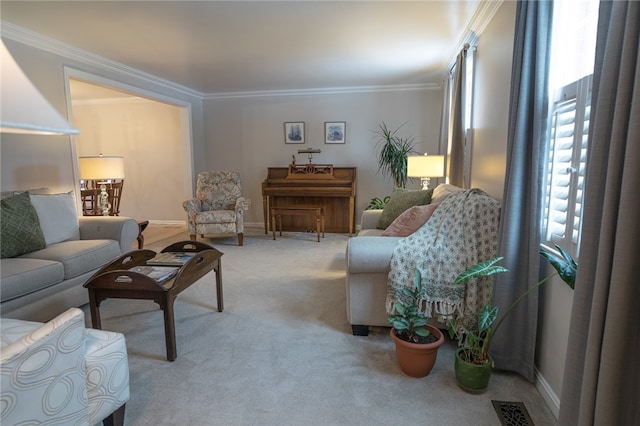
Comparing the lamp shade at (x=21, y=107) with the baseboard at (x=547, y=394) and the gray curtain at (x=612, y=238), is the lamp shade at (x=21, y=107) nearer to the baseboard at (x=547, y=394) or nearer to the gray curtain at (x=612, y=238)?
the gray curtain at (x=612, y=238)

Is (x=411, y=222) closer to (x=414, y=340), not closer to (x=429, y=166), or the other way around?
(x=414, y=340)

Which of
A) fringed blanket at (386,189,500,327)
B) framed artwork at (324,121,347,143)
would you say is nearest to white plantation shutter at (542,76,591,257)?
fringed blanket at (386,189,500,327)

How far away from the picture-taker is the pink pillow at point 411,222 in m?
2.46

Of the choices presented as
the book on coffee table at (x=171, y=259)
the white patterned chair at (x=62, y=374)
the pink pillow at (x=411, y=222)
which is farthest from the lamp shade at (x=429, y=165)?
the white patterned chair at (x=62, y=374)

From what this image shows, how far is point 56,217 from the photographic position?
303cm

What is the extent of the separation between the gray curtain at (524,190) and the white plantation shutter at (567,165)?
58 mm

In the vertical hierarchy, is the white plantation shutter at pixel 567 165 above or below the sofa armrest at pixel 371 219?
above

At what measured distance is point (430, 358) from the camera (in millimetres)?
1864

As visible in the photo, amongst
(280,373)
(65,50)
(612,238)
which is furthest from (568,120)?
(65,50)

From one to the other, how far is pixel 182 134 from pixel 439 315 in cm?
512

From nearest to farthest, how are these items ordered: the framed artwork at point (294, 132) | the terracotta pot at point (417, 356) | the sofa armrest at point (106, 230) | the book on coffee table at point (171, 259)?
the terracotta pot at point (417, 356)
the book on coffee table at point (171, 259)
the sofa armrest at point (106, 230)
the framed artwork at point (294, 132)

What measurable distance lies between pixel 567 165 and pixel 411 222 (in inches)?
41.9

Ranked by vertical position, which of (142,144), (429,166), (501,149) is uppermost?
(142,144)

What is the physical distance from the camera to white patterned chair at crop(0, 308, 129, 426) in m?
0.98
